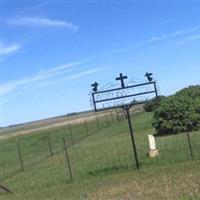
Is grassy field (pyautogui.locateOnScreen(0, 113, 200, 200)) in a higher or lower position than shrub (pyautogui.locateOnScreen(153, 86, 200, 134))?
lower

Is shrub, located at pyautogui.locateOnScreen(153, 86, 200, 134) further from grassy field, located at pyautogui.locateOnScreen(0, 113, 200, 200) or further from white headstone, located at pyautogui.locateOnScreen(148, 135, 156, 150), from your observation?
white headstone, located at pyautogui.locateOnScreen(148, 135, 156, 150)

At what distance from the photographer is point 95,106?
19094mm

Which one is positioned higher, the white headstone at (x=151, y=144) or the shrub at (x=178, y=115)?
the shrub at (x=178, y=115)

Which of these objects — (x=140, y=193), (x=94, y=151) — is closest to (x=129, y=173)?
(x=140, y=193)

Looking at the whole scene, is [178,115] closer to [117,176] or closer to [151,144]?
[151,144]

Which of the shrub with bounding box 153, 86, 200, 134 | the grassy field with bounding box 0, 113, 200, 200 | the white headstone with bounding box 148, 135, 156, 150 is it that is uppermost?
the shrub with bounding box 153, 86, 200, 134

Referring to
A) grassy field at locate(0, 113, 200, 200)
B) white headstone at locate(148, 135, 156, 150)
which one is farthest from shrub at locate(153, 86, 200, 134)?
white headstone at locate(148, 135, 156, 150)

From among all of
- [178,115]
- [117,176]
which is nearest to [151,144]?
[117,176]

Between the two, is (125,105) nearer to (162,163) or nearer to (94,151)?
(162,163)

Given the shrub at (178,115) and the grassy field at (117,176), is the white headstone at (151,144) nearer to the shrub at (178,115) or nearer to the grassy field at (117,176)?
the grassy field at (117,176)

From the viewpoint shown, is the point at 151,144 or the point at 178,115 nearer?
the point at 151,144

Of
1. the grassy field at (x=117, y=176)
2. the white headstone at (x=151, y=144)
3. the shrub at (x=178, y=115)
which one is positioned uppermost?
the shrub at (x=178, y=115)

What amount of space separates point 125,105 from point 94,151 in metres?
10.2

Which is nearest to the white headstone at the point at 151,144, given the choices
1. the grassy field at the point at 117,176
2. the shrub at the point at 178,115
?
the grassy field at the point at 117,176
